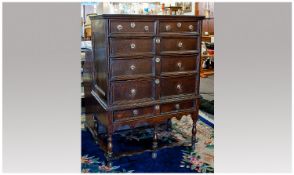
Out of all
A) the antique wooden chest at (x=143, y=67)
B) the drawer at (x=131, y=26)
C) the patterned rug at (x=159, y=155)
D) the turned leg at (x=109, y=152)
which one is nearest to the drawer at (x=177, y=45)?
the antique wooden chest at (x=143, y=67)

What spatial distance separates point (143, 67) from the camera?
238 centimetres

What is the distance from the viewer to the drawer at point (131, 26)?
2.21 m

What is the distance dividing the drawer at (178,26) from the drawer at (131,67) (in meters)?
0.27

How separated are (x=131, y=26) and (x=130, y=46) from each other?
0.15 meters

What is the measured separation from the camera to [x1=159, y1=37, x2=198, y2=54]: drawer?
2.41m

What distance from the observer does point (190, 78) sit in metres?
2.61

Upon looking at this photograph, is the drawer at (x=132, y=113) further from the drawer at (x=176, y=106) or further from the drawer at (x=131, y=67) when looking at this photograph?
the drawer at (x=131, y=67)

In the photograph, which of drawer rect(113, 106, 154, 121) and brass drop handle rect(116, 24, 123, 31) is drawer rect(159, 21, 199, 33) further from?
drawer rect(113, 106, 154, 121)

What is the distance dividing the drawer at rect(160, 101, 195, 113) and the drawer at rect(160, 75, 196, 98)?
0.09 meters

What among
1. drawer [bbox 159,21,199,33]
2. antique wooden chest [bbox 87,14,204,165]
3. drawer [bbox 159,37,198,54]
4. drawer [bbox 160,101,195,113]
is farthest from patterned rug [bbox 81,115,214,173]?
drawer [bbox 159,21,199,33]

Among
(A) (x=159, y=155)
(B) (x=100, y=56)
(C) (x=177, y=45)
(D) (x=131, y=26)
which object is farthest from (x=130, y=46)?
(A) (x=159, y=155)

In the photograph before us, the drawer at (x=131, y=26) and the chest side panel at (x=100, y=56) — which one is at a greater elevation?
the drawer at (x=131, y=26)

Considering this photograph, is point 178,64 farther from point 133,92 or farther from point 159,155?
point 159,155
